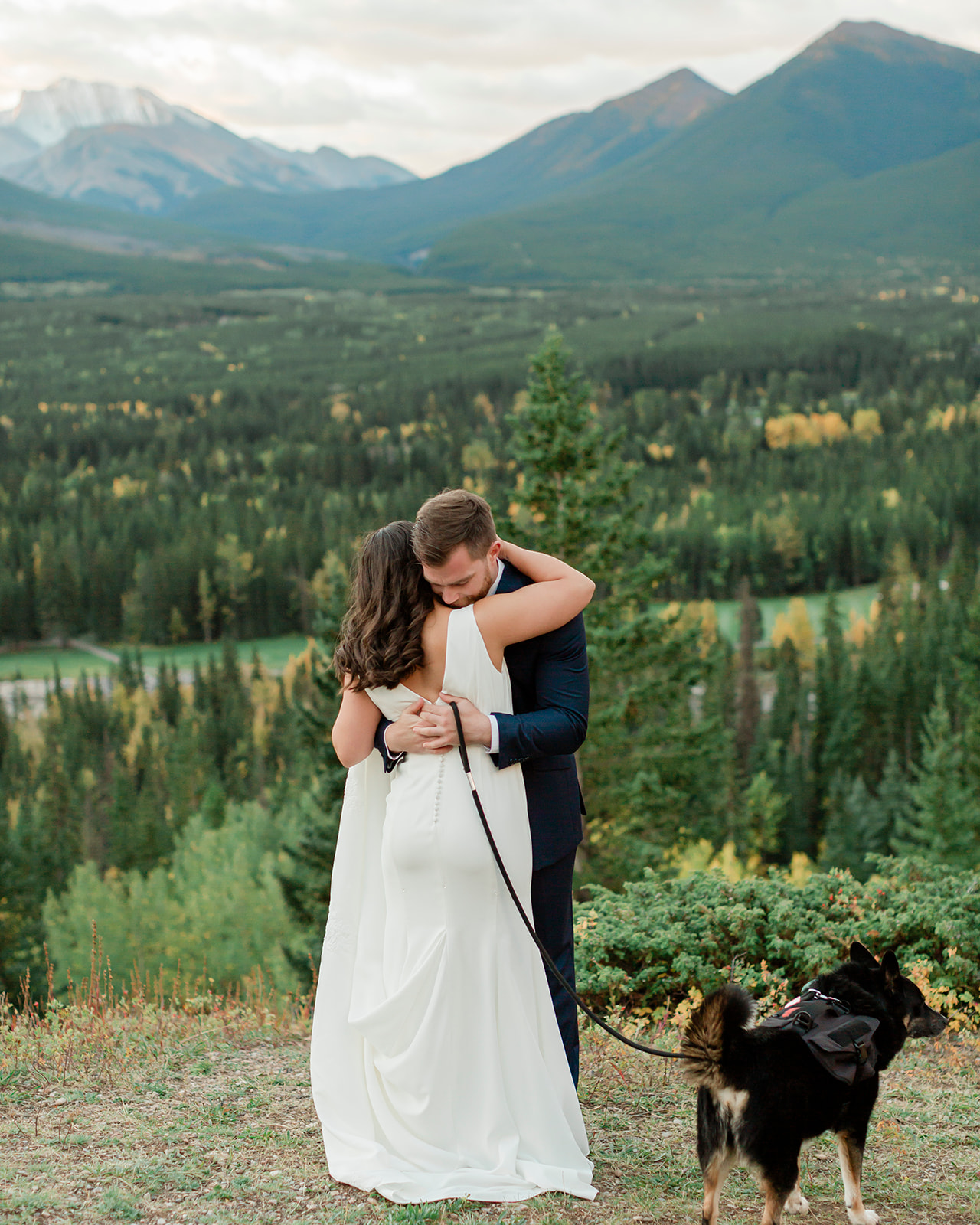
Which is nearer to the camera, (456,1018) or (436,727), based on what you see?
(436,727)

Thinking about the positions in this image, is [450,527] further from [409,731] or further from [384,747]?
[384,747]

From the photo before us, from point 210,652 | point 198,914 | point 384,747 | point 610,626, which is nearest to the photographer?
point 384,747

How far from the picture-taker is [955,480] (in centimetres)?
13362

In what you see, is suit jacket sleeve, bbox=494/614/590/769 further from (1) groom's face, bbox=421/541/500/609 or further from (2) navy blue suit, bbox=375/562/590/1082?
(1) groom's face, bbox=421/541/500/609

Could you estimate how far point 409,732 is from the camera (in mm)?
4715

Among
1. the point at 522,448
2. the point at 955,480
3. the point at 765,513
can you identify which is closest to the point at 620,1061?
the point at 522,448

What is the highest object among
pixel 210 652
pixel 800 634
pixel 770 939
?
pixel 770 939

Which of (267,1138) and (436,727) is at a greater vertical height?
(436,727)

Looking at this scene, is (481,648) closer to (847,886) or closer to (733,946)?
(733,946)

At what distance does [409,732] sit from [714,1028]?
159 centimetres

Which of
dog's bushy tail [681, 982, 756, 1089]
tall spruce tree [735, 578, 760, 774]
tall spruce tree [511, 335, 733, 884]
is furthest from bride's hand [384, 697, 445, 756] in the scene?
tall spruce tree [735, 578, 760, 774]

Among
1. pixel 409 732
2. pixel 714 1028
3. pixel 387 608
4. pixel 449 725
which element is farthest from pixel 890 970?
pixel 387 608

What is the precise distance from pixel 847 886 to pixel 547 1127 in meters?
3.83

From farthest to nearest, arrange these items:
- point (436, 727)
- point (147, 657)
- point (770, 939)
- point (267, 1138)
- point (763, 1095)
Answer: point (147, 657)
point (770, 939)
point (267, 1138)
point (436, 727)
point (763, 1095)
